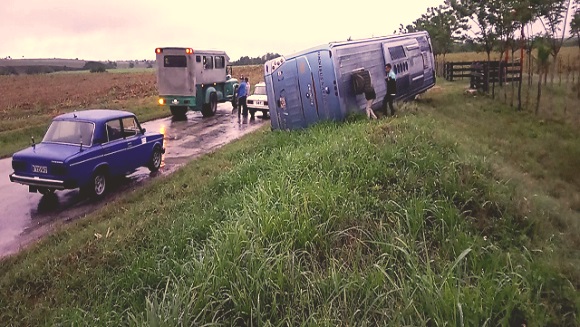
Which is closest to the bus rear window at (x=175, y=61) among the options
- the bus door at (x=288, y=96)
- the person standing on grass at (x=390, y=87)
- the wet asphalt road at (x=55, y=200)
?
the wet asphalt road at (x=55, y=200)

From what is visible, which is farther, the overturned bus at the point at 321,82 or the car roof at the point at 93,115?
the overturned bus at the point at 321,82

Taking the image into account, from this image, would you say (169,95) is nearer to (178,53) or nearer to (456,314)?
(178,53)

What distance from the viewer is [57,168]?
851 cm

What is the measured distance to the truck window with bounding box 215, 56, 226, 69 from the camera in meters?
23.4

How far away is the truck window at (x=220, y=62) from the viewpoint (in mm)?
23375

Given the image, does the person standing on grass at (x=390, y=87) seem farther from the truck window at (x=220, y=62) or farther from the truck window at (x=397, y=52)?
the truck window at (x=220, y=62)

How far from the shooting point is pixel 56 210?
8703 mm

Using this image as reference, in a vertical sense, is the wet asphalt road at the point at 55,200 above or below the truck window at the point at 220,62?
below

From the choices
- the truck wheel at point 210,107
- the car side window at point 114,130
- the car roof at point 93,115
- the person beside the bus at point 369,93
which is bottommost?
the truck wheel at point 210,107

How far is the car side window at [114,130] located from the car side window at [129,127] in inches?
7.4

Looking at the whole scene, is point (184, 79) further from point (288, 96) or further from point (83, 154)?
point (83, 154)

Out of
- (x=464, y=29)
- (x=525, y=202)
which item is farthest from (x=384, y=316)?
(x=464, y=29)

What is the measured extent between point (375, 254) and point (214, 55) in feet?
65.4

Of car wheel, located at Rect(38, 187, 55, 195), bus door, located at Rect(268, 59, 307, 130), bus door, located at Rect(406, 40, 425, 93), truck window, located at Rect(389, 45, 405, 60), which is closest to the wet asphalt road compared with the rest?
car wheel, located at Rect(38, 187, 55, 195)
